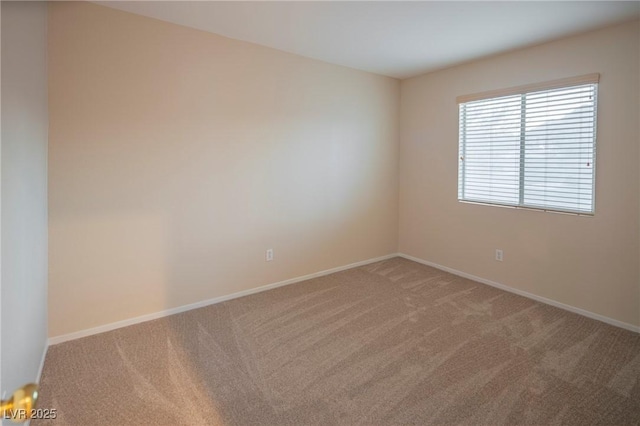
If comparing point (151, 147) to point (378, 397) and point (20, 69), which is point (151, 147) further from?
point (378, 397)

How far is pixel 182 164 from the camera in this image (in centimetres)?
304

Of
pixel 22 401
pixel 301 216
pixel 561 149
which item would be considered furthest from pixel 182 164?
pixel 561 149

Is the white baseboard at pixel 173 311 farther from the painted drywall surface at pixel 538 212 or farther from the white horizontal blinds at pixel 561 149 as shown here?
the white horizontal blinds at pixel 561 149

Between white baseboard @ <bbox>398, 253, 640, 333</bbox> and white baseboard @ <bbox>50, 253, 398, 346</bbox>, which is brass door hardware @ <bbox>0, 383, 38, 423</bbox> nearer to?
white baseboard @ <bbox>50, 253, 398, 346</bbox>

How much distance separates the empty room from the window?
2 centimetres

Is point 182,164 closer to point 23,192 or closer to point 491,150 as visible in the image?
point 23,192

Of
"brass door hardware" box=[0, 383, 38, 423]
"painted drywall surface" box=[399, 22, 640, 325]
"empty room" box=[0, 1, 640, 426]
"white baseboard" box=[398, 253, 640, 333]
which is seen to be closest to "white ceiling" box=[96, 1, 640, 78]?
"empty room" box=[0, 1, 640, 426]

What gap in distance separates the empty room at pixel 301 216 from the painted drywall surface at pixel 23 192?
0.08 feet

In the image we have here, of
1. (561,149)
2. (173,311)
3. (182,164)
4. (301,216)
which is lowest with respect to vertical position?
(173,311)

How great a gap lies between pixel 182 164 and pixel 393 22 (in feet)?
6.95

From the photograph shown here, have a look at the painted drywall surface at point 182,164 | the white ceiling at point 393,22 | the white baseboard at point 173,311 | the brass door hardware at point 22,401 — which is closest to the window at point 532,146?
the white ceiling at point 393,22

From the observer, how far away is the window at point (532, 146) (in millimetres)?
3070

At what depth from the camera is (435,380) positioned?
7.14 feet

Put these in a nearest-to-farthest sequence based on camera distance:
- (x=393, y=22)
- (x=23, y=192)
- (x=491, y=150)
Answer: (x=23, y=192)
(x=393, y=22)
(x=491, y=150)
